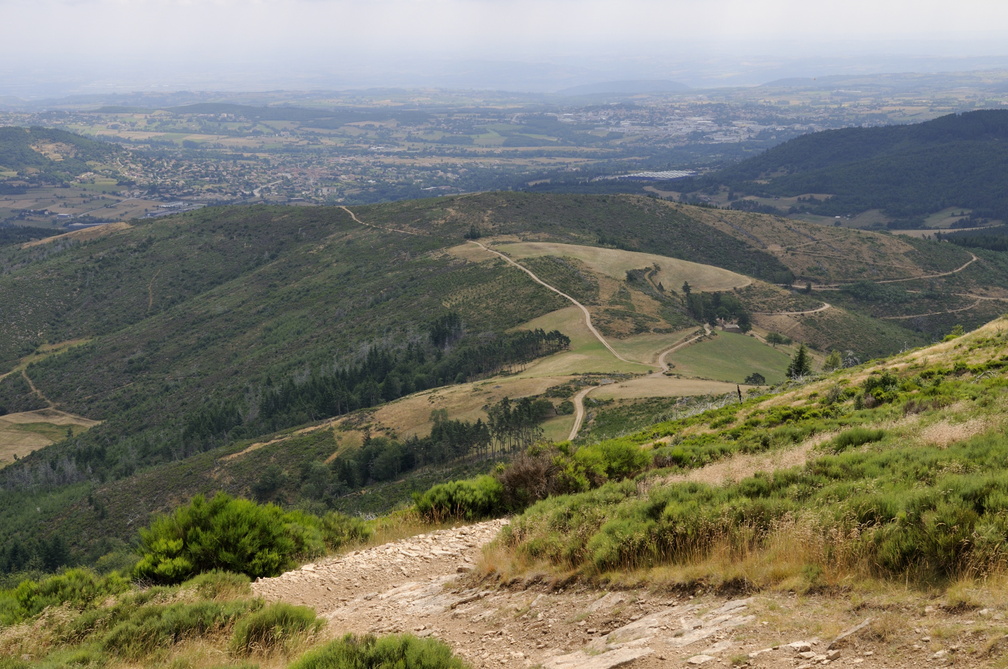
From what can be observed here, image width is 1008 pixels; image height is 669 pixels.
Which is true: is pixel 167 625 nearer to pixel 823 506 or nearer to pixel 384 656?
pixel 384 656

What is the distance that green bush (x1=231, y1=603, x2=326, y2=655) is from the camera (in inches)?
371

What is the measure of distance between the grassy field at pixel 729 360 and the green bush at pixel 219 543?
51436 mm

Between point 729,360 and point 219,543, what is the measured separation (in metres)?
64.3

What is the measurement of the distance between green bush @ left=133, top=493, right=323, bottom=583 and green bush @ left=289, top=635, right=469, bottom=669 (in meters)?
5.72

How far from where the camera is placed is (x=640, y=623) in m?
8.27

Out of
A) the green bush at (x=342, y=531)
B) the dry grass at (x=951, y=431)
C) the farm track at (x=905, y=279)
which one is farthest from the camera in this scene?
the farm track at (x=905, y=279)

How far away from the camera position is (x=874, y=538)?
818 centimetres

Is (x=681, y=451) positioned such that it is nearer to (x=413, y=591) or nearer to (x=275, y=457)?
(x=413, y=591)

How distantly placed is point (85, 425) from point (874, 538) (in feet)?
318

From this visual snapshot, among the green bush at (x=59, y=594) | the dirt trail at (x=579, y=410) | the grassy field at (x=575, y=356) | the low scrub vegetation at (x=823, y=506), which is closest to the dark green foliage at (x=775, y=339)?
the grassy field at (x=575, y=356)

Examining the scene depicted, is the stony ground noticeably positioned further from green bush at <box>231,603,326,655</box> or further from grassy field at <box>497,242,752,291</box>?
grassy field at <box>497,242,752,291</box>

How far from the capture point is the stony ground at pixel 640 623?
6523mm

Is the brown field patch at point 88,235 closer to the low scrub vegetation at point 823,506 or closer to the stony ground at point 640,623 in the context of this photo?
the low scrub vegetation at point 823,506

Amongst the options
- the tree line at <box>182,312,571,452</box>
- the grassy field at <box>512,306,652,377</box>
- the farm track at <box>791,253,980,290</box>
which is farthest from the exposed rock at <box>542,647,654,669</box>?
the farm track at <box>791,253,980,290</box>
